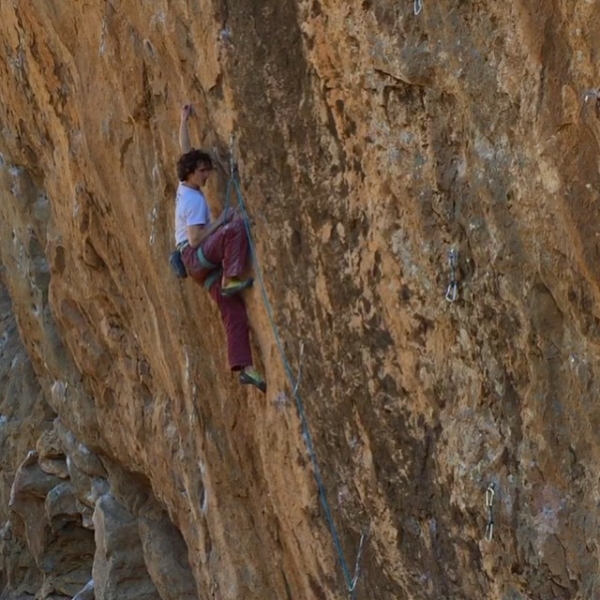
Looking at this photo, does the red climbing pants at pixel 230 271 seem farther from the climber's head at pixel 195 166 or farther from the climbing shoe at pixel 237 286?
the climber's head at pixel 195 166

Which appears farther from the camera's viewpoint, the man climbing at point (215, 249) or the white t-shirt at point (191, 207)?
the white t-shirt at point (191, 207)

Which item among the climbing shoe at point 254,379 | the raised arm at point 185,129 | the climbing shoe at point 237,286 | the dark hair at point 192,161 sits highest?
the raised arm at point 185,129

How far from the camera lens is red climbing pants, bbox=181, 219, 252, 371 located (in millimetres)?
6633

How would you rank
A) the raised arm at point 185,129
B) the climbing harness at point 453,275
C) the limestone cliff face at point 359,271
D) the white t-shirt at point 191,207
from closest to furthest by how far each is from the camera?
the limestone cliff face at point 359,271
the climbing harness at point 453,275
the white t-shirt at point 191,207
the raised arm at point 185,129

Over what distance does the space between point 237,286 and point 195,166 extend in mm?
705

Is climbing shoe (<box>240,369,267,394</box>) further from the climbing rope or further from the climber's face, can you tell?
the climber's face

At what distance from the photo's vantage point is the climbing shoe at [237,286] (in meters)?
6.71

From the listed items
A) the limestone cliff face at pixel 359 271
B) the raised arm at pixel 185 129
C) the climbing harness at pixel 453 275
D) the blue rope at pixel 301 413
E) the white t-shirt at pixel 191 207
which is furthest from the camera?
the raised arm at pixel 185 129

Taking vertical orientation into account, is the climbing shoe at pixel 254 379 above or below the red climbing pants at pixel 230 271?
below

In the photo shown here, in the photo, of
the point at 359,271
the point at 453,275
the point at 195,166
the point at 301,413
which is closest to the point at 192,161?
the point at 195,166

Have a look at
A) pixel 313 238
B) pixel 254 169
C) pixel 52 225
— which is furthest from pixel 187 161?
pixel 52 225

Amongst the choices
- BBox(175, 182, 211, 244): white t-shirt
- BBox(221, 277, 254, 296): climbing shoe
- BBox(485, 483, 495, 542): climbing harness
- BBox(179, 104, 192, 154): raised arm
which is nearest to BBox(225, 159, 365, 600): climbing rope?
BBox(221, 277, 254, 296): climbing shoe

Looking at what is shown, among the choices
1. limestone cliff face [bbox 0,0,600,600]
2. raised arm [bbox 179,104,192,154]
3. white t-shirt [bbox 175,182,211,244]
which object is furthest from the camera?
raised arm [bbox 179,104,192,154]

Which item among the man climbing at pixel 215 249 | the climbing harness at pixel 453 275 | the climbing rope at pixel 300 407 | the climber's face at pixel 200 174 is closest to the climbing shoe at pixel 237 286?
the man climbing at pixel 215 249
